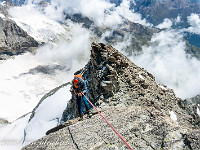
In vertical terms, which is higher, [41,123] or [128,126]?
[41,123]

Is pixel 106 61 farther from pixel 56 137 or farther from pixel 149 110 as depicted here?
pixel 56 137

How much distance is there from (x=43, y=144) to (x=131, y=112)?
5.99 metres

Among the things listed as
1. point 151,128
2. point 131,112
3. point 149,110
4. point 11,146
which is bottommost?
point 151,128

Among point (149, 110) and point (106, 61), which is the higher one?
point (106, 61)

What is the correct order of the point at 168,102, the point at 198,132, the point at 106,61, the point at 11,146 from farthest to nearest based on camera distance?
the point at 11,146, the point at 106,61, the point at 168,102, the point at 198,132

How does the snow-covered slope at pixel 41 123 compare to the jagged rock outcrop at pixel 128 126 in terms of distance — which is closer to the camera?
the jagged rock outcrop at pixel 128 126

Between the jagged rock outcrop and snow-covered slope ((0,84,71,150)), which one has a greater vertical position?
snow-covered slope ((0,84,71,150))

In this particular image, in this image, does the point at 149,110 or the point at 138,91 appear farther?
the point at 138,91

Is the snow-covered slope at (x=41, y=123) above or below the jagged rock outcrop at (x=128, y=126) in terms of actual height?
above

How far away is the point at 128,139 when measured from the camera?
812 centimetres

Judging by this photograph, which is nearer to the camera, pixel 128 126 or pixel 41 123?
pixel 128 126

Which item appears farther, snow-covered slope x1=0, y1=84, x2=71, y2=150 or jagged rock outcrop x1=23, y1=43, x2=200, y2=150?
snow-covered slope x1=0, y1=84, x2=71, y2=150

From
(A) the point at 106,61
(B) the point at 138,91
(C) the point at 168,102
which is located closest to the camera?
(B) the point at 138,91

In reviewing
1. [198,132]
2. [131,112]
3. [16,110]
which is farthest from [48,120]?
[16,110]
